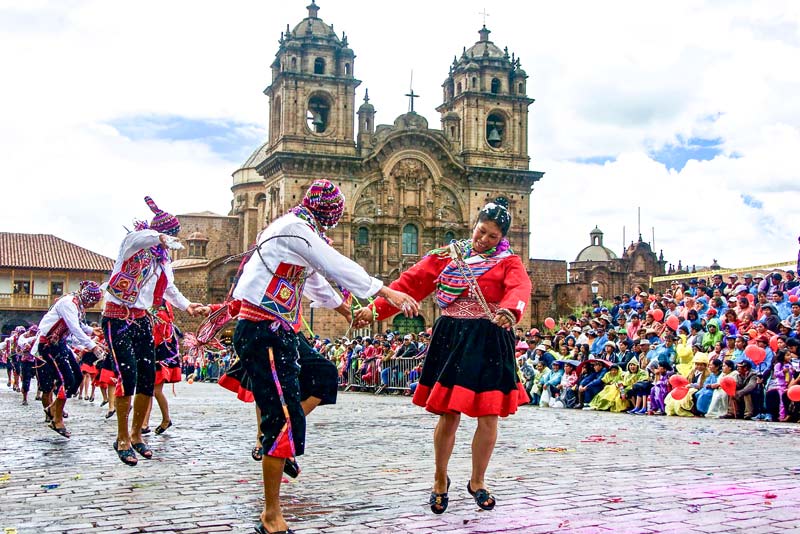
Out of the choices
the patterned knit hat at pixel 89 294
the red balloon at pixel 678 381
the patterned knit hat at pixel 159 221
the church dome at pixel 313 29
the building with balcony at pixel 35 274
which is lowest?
the red balloon at pixel 678 381

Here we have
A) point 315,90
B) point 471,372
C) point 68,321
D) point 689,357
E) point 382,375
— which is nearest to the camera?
point 471,372

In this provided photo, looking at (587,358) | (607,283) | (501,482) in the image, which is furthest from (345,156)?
(501,482)

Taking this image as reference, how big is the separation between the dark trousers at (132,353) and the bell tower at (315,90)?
39573mm

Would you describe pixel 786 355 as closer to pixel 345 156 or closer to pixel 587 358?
pixel 587 358

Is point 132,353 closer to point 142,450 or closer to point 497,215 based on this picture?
point 142,450

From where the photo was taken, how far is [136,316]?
7.68 metres

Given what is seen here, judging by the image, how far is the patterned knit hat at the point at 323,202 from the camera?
17.9 feet

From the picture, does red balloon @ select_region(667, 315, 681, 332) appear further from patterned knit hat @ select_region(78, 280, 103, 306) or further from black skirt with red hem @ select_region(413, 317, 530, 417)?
black skirt with red hem @ select_region(413, 317, 530, 417)

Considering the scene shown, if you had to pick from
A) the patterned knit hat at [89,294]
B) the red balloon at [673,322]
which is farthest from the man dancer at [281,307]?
Result: the red balloon at [673,322]

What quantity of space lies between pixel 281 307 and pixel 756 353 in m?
11.2

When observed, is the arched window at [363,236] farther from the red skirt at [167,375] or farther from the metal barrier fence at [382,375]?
the red skirt at [167,375]

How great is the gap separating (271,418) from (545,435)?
Result: 5.78 meters

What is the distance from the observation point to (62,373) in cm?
1057

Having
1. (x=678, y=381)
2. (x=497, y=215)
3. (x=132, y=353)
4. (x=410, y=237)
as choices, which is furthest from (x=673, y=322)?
(x=410, y=237)
